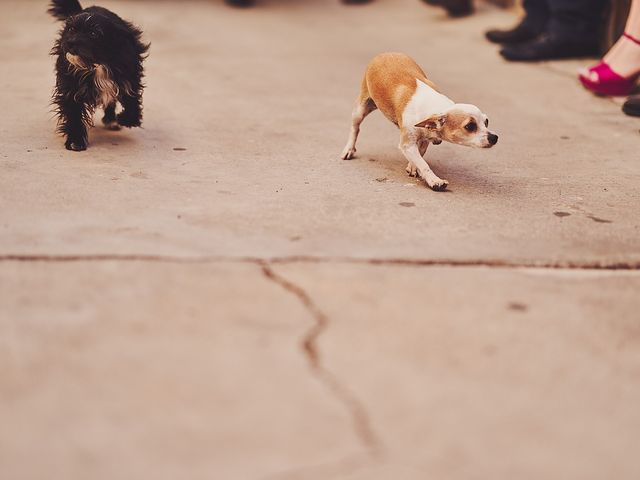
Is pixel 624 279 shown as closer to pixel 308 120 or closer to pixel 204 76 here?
pixel 308 120

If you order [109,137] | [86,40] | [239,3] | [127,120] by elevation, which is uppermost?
[86,40]

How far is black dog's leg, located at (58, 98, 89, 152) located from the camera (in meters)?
3.95

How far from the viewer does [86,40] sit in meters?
3.76

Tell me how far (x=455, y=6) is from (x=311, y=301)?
5725mm

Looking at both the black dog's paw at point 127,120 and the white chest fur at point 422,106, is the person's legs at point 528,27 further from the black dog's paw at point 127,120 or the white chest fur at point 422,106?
the black dog's paw at point 127,120

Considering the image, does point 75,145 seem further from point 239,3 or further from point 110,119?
point 239,3

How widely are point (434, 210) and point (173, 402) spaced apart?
1.64 meters

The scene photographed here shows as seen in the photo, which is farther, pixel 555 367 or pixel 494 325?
pixel 494 325

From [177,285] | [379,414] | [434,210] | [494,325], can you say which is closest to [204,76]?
[434,210]

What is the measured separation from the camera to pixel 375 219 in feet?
10.6

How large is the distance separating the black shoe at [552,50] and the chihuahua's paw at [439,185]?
293 centimetres

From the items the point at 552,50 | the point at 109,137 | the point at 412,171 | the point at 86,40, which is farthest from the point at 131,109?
the point at 552,50

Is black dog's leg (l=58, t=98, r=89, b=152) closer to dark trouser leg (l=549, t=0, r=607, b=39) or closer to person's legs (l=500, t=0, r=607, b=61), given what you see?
person's legs (l=500, t=0, r=607, b=61)

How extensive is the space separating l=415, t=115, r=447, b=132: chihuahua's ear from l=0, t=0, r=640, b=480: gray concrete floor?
0.93ft
